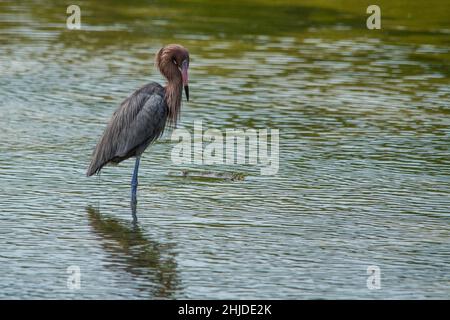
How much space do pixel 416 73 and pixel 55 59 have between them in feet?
20.0

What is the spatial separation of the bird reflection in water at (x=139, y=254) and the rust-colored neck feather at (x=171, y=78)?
5.17 ft

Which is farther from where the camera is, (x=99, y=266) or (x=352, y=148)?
(x=352, y=148)

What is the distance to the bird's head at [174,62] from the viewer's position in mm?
12359

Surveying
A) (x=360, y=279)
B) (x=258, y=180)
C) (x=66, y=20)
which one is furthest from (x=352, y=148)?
(x=66, y=20)

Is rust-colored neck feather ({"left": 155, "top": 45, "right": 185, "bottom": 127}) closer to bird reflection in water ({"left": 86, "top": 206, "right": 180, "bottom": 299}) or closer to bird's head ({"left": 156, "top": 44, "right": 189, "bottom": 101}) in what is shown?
bird's head ({"left": 156, "top": 44, "right": 189, "bottom": 101})

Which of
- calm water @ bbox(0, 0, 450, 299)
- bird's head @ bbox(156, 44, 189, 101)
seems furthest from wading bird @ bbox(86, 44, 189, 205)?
calm water @ bbox(0, 0, 450, 299)

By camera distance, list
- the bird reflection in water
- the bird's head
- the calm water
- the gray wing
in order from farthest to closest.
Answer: the bird's head
the gray wing
the calm water
the bird reflection in water

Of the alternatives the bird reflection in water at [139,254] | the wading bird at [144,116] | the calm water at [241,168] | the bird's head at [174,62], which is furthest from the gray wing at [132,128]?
the bird reflection in water at [139,254]

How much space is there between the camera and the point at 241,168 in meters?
13.5

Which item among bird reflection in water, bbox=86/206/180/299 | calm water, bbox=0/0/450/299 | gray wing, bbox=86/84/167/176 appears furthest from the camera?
gray wing, bbox=86/84/167/176

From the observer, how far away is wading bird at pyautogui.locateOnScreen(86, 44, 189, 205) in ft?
39.8

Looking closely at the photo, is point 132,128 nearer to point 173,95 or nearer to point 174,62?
point 173,95
